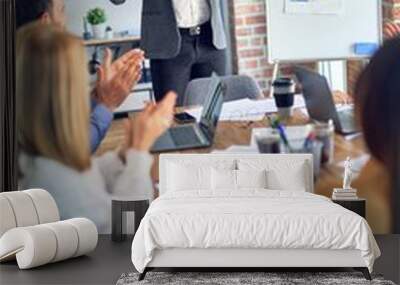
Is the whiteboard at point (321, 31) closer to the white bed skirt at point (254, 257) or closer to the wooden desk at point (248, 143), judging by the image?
the wooden desk at point (248, 143)

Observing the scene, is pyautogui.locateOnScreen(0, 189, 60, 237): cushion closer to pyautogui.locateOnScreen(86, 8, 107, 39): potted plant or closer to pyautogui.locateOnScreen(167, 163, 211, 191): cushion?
pyautogui.locateOnScreen(167, 163, 211, 191): cushion

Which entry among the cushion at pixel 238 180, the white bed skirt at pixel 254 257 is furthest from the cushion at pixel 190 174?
the white bed skirt at pixel 254 257

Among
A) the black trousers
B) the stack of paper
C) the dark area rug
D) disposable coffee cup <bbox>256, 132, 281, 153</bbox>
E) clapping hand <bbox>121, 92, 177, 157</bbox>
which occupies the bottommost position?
the dark area rug

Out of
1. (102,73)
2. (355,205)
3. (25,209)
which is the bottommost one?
(355,205)

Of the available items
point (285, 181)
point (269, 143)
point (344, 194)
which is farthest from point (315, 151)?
point (285, 181)

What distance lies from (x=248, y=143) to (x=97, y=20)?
6.49ft

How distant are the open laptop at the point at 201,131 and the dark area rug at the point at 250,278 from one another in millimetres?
2343

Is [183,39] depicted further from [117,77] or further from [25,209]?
[25,209]

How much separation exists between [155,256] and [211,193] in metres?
1.18

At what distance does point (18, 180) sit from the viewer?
25.8ft

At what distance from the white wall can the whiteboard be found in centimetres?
134

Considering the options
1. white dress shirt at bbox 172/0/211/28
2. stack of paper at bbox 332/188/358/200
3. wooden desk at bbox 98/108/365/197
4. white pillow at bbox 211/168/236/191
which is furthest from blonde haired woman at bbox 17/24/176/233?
stack of paper at bbox 332/188/358/200

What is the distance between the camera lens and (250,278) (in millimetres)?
5418

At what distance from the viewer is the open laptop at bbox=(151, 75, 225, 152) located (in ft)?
25.5
